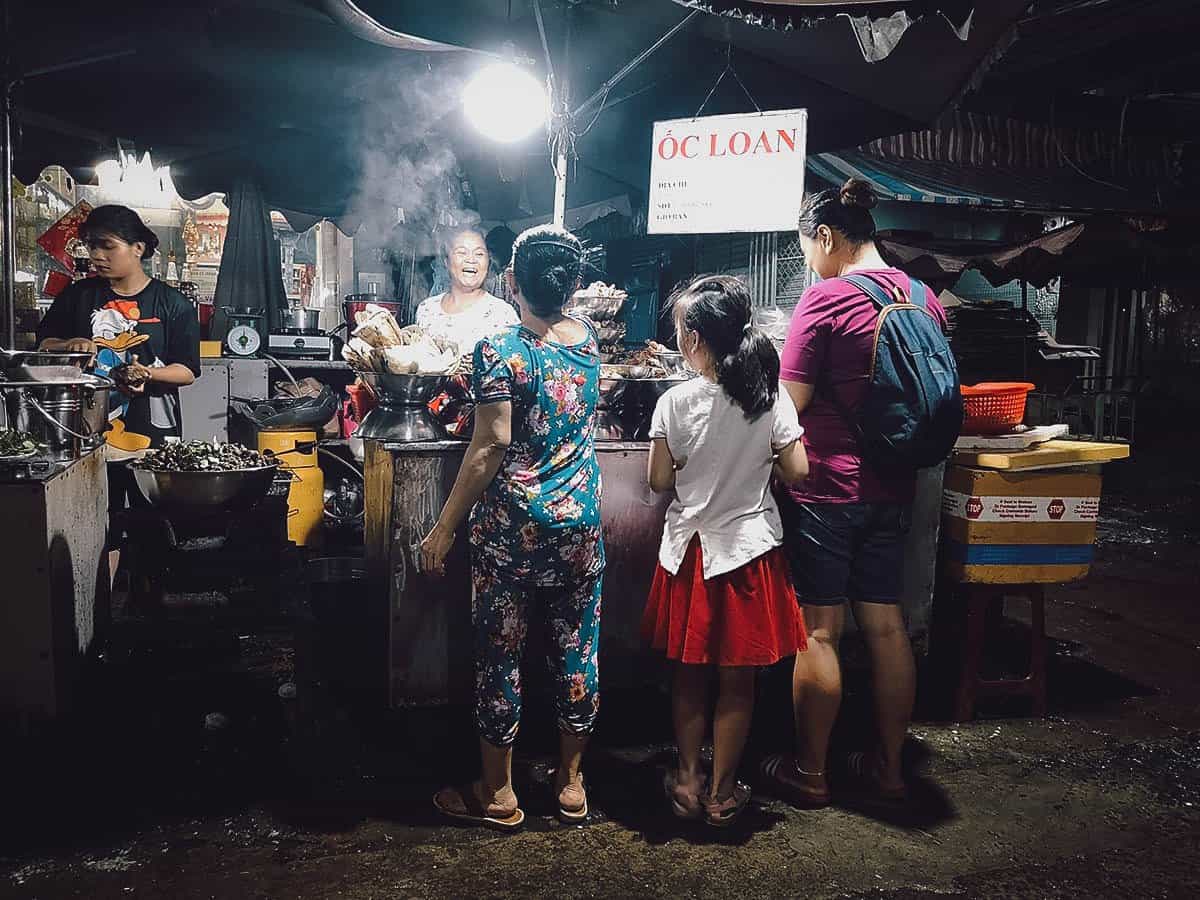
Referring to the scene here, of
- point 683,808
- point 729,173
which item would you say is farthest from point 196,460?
point 729,173

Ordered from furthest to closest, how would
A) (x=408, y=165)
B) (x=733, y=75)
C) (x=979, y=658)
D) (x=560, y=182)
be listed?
(x=408, y=165)
(x=733, y=75)
(x=560, y=182)
(x=979, y=658)

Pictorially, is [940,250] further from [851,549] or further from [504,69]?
[851,549]

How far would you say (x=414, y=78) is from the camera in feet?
21.2

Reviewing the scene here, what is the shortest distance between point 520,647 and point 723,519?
2.93 feet

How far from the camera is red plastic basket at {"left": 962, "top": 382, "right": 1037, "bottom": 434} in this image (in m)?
4.02

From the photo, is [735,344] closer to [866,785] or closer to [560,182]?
[866,785]

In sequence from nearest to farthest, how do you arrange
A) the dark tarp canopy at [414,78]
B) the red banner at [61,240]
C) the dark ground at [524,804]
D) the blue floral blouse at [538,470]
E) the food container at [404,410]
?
the dark ground at [524,804]
the blue floral blouse at [538,470]
the food container at [404,410]
the dark tarp canopy at [414,78]
the red banner at [61,240]

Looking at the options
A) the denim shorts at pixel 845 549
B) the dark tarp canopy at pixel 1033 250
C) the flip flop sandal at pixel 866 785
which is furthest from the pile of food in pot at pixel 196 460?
the dark tarp canopy at pixel 1033 250

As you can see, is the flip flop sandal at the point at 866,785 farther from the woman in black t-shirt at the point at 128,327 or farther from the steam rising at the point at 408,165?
the steam rising at the point at 408,165

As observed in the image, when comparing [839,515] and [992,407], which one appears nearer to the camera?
[839,515]

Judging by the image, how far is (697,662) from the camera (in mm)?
2998

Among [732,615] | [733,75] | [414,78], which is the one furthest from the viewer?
[414,78]

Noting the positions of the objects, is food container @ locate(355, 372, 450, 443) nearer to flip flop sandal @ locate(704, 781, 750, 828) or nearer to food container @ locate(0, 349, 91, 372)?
food container @ locate(0, 349, 91, 372)

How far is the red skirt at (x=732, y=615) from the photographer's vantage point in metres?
2.98
